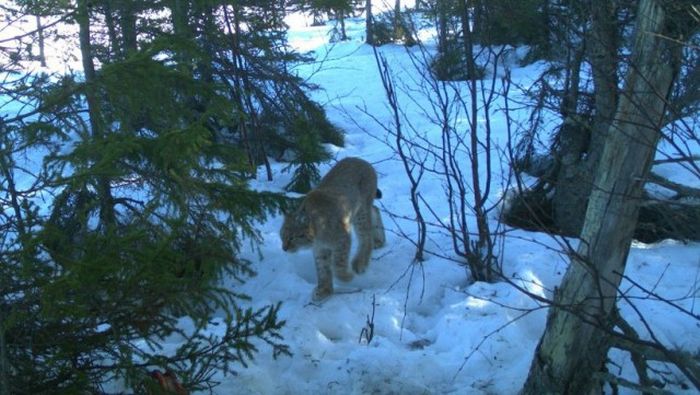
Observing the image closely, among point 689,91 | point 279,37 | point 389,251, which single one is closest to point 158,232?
point 389,251

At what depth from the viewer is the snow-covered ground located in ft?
17.8

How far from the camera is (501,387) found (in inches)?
209

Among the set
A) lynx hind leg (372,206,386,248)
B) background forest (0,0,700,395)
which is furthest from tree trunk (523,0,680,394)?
lynx hind leg (372,206,386,248)

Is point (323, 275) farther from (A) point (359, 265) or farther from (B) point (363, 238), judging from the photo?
(B) point (363, 238)

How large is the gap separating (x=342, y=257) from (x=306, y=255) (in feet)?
3.31

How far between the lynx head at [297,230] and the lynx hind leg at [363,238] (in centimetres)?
77

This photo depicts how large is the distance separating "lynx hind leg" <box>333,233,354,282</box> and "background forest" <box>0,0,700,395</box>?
0.31 m

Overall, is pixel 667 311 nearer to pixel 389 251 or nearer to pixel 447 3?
pixel 389 251

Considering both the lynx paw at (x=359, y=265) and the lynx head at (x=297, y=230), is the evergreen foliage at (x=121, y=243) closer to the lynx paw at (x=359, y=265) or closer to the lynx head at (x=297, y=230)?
the lynx head at (x=297, y=230)

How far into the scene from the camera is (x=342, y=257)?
7.36 metres

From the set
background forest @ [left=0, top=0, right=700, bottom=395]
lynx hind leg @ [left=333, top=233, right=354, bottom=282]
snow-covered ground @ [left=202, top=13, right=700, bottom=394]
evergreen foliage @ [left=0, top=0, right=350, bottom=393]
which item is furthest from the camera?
lynx hind leg @ [left=333, top=233, right=354, bottom=282]

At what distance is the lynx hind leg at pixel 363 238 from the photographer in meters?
7.75

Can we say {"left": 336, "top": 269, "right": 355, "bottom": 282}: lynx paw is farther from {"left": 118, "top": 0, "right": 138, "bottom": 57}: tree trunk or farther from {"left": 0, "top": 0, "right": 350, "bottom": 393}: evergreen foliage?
{"left": 118, "top": 0, "right": 138, "bottom": 57}: tree trunk

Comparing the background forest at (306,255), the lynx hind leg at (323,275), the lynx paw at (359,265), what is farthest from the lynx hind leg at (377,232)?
the lynx hind leg at (323,275)
